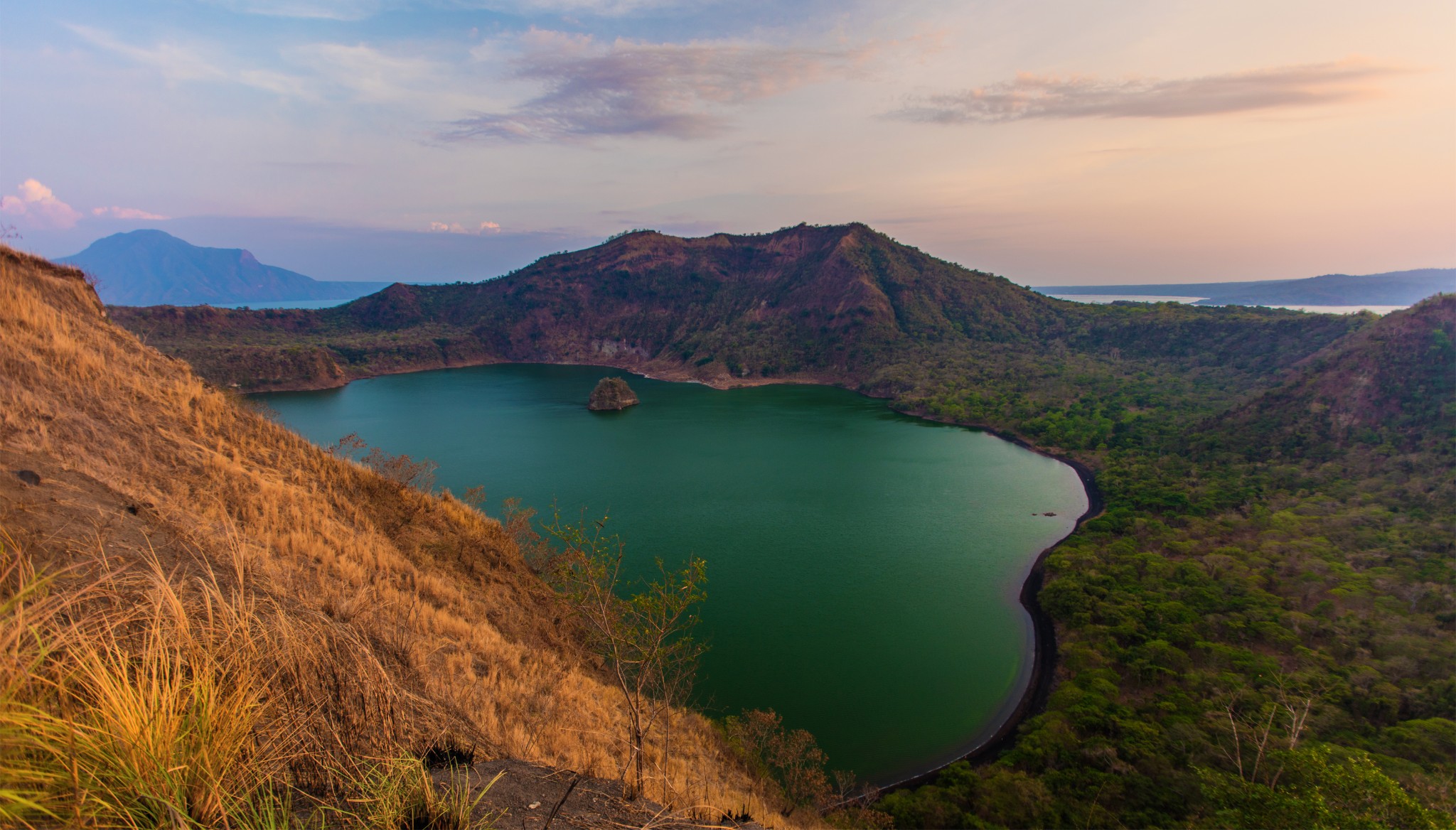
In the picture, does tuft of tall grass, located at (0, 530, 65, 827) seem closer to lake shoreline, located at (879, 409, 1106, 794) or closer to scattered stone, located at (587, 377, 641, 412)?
lake shoreline, located at (879, 409, 1106, 794)

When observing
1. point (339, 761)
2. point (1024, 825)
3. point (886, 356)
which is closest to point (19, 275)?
point (339, 761)

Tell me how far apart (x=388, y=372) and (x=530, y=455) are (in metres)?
61.1

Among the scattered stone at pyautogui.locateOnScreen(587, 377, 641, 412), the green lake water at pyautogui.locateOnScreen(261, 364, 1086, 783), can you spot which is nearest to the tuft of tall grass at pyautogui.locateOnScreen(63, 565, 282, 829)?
the green lake water at pyautogui.locateOnScreen(261, 364, 1086, 783)

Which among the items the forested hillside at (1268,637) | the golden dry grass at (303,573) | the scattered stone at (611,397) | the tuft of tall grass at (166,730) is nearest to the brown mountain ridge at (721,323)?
the scattered stone at (611,397)

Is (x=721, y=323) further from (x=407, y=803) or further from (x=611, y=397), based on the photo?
(x=407, y=803)

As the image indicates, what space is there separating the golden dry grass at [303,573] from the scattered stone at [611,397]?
161ft

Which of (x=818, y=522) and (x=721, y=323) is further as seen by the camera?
(x=721, y=323)

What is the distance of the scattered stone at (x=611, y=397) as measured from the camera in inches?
2594

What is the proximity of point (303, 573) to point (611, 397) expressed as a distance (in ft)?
191

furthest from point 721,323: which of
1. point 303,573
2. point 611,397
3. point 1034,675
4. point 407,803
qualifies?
point 407,803

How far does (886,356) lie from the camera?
82.9 m

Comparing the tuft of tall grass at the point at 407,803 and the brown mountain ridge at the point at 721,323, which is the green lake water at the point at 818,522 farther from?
the brown mountain ridge at the point at 721,323

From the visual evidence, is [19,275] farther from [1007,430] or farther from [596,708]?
[1007,430]

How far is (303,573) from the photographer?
29.8ft
